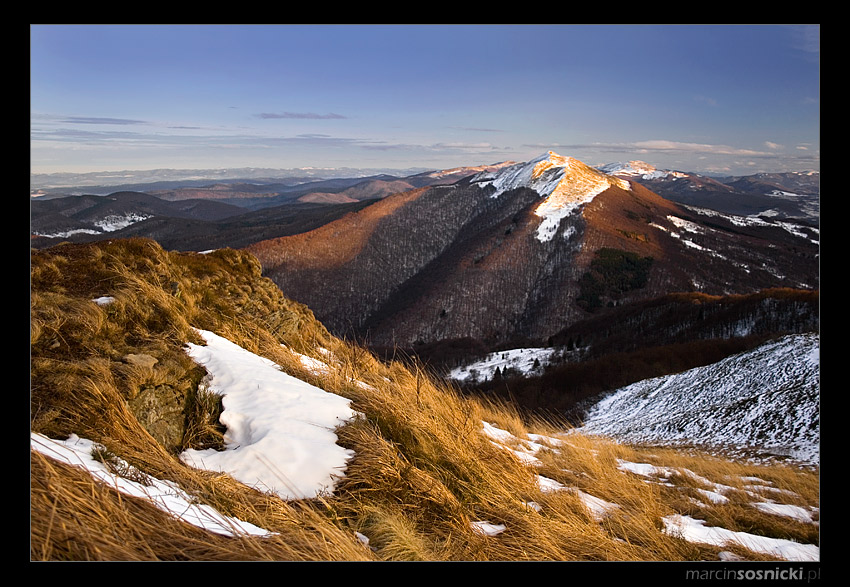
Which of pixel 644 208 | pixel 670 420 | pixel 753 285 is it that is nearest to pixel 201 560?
pixel 670 420

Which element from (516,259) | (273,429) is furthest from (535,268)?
(273,429)

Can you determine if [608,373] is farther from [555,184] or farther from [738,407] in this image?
[555,184]

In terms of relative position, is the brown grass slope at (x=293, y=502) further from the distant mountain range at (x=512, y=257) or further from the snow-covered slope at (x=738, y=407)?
the distant mountain range at (x=512, y=257)

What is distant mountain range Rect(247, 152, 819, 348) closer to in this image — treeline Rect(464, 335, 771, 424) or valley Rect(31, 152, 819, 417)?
valley Rect(31, 152, 819, 417)

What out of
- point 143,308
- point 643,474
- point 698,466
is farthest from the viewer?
point 698,466

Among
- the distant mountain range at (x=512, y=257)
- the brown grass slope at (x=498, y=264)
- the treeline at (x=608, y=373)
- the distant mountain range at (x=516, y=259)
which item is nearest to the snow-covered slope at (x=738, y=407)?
the treeline at (x=608, y=373)
